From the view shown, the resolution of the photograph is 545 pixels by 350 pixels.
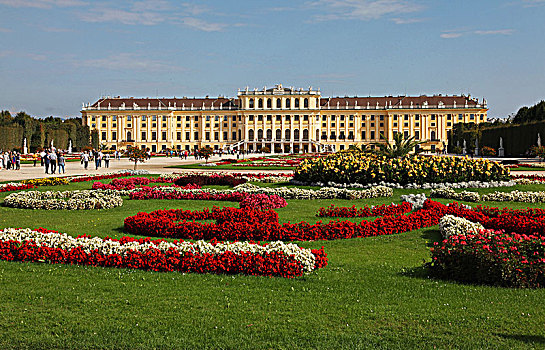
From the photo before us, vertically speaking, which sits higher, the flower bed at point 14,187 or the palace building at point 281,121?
the palace building at point 281,121

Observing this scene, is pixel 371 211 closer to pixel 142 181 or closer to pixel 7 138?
pixel 142 181

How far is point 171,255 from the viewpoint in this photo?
6570mm

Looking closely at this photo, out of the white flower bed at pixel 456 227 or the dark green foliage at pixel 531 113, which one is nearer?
the white flower bed at pixel 456 227

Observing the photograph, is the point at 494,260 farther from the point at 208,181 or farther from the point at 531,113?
the point at 531,113

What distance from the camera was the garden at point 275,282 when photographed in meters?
4.39

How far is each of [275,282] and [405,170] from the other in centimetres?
1087

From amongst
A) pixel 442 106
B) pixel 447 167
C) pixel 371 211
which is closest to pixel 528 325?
pixel 371 211

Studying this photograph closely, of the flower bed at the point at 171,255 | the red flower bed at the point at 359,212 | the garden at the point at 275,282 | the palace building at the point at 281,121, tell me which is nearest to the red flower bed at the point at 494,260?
the garden at the point at 275,282

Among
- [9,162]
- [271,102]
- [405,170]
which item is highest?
[271,102]

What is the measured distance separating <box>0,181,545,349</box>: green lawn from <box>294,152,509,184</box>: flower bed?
9184 mm

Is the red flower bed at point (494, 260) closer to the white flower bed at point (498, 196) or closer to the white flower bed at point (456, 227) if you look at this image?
the white flower bed at point (456, 227)

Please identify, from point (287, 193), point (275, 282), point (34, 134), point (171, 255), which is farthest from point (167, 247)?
point (34, 134)

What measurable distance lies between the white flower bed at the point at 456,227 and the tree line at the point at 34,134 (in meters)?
48.9

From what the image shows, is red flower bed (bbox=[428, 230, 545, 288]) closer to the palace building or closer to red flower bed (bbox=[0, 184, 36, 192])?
red flower bed (bbox=[0, 184, 36, 192])
